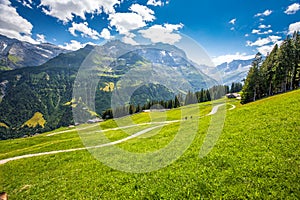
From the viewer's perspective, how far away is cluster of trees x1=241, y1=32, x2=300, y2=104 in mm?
65062

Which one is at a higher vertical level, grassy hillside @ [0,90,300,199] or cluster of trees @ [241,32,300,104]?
cluster of trees @ [241,32,300,104]

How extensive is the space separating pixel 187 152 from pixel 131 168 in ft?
16.2

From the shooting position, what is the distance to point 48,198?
41.0ft

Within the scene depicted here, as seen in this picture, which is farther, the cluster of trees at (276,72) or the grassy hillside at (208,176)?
the cluster of trees at (276,72)

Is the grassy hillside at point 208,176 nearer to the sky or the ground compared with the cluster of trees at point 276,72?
nearer to the ground

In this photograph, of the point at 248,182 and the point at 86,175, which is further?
the point at 86,175

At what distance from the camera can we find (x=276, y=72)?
66500 millimetres

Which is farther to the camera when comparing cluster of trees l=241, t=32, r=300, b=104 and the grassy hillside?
cluster of trees l=241, t=32, r=300, b=104

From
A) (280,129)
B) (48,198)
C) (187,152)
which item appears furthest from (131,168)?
(280,129)

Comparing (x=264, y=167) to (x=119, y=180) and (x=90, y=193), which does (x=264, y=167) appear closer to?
(x=119, y=180)

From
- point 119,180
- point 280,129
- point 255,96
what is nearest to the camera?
point 119,180

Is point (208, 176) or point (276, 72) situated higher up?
point (276, 72)

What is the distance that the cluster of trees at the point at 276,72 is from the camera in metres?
65.1

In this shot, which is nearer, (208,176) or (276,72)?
(208,176)
